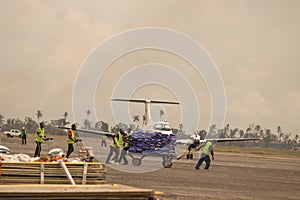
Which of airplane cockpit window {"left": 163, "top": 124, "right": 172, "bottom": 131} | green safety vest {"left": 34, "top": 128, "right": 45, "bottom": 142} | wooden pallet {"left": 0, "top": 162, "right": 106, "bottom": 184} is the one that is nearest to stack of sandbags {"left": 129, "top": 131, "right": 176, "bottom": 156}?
airplane cockpit window {"left": 163, "top": 124, "right": 172, "bottom": 131}

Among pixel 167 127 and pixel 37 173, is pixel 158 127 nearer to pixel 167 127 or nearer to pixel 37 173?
pixel 167 127

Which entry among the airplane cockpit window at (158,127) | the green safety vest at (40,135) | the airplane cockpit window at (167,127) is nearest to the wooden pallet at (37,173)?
the green safety vest at (40,135)

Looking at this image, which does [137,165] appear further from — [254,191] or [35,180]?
[35,180]

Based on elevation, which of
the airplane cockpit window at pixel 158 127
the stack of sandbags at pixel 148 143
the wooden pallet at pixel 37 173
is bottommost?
the wooden pallet at pixel 37 173

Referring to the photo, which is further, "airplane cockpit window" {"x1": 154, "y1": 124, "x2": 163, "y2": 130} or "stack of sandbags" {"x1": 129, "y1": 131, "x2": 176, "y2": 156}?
"airplane cockpit window" {"x1": 154, "y1": 124, "x2": 163, "y2": 130}

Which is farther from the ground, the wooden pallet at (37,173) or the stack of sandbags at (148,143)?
the stack of sandbags at (148,143)

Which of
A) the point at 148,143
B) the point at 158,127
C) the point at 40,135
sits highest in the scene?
the point at 158,127

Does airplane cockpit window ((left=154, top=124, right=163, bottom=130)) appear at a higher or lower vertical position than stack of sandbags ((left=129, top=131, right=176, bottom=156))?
higher

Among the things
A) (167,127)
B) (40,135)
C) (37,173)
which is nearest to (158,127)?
(167,127)

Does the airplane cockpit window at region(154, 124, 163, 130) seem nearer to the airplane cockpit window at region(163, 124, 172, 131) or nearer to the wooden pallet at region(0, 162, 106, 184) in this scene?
the airplane cockpit window at region(163, 124, 172, 131)

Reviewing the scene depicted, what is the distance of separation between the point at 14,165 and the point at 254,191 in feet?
33.9

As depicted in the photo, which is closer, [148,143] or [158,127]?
[148,143]

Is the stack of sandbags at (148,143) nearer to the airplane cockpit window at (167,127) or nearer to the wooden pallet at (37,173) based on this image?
the airplane cockpit window at (167,127)

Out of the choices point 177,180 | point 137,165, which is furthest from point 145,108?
point 177,180
